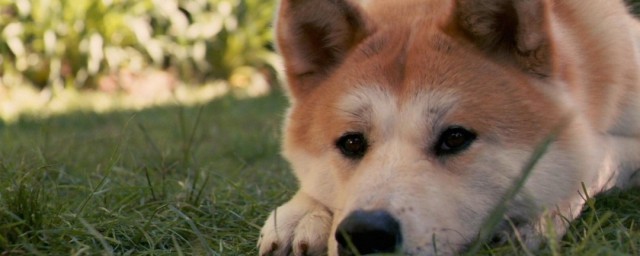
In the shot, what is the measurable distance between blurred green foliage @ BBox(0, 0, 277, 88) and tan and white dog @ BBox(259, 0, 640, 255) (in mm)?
6312

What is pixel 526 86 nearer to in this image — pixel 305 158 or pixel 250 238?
Answer: pixel 305 158

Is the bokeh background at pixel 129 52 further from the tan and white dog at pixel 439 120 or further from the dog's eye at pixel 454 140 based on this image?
the dog's eye at pixel 454 140

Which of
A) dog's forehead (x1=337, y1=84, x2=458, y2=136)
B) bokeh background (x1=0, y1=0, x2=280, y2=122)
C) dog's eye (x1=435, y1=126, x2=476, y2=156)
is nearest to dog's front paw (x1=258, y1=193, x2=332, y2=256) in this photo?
dog's forehead (x1=337, y1=84, x2=458, y2=136)

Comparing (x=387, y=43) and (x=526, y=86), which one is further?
(x=387, y=43)

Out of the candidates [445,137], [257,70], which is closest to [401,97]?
[445,137]

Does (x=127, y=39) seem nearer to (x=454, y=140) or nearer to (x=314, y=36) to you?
(x=314, y=36)

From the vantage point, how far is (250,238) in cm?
295

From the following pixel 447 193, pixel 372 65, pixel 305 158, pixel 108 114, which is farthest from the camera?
pixel 108 114

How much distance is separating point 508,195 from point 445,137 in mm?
475

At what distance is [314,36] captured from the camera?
10.5ft

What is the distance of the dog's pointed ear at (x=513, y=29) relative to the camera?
2721 millimetres

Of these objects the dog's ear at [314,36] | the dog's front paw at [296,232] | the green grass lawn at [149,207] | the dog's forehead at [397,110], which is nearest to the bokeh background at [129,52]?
the green grass lawn at [149,207]

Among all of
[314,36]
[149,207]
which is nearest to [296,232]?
[149,207]

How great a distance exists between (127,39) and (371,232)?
7696 millimetres
